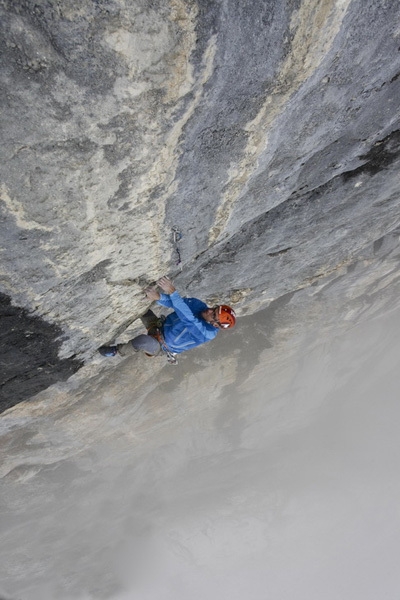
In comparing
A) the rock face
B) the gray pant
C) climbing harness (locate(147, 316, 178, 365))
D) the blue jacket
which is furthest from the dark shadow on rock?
the blue jacket

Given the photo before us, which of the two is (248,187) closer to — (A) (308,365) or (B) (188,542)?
(A) (308,365)

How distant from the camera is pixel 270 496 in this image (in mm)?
22312

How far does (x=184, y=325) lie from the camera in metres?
5.05

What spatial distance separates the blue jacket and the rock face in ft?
1.36

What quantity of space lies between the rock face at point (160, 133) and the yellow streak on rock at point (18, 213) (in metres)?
0.01

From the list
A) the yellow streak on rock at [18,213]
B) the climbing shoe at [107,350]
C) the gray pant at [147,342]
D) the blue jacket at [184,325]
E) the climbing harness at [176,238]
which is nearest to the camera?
the yellow streak on rock at [18,213]

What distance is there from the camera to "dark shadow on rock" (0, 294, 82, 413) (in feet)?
12.9

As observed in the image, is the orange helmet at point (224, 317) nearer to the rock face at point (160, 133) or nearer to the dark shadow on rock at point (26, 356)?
the rock face at point (160, 133)

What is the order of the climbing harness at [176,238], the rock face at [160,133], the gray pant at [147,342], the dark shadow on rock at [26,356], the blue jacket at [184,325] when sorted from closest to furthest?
the rock face at [160,133] → the dark shadow on rock at [26,356] → the climbing harness at [176,238] → the blue jacket at [184,325] → the gray pant at [147,342]

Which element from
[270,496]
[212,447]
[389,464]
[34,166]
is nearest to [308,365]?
[212,447]

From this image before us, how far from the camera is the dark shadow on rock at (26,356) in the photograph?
12.9 feet

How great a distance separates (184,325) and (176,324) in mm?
124

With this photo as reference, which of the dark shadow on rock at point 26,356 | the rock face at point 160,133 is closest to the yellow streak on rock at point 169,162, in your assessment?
the rock face at point 160,133

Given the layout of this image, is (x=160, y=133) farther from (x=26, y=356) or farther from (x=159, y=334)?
(x=26, y=356)
